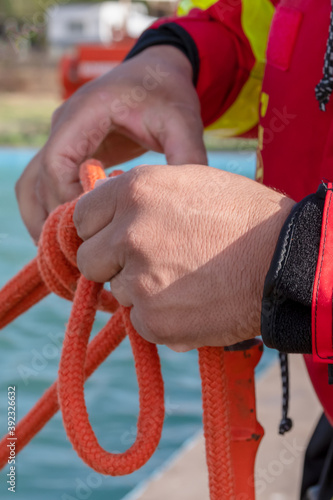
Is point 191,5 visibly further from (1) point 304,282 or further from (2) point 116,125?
(1) point 304,282

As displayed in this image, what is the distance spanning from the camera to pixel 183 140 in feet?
2.67

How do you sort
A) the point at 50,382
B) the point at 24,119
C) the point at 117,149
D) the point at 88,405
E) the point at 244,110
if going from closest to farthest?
the point at 117,149, the point at 244,110, the point at 88,405, the point at 50,382, the point at 24,119

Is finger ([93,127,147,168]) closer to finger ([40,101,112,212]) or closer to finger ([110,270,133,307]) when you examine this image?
finger ([40,101,112,212])

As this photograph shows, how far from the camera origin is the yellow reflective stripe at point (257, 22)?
3.21 feet

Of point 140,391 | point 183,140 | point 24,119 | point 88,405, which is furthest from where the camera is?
point 24,119

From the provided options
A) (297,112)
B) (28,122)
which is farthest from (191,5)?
(28,122)

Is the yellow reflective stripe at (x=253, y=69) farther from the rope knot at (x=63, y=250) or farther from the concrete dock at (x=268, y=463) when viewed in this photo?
the concrete dock at (x=268, y=463)

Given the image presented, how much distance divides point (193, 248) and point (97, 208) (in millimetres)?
98

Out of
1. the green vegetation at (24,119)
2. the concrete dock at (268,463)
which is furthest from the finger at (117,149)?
the green vegetation at (24,119)

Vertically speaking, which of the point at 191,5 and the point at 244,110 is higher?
the point at 191,5

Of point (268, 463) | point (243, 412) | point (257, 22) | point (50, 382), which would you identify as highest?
point (257, 22)

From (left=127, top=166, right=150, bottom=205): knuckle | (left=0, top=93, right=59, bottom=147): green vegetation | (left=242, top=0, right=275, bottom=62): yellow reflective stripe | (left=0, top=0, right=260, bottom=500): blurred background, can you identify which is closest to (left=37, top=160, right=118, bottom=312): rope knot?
(left=127, top=166, right=150, bottom=205): knuckle

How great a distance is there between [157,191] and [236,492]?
12.7 inches

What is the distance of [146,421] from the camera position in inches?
26.7
